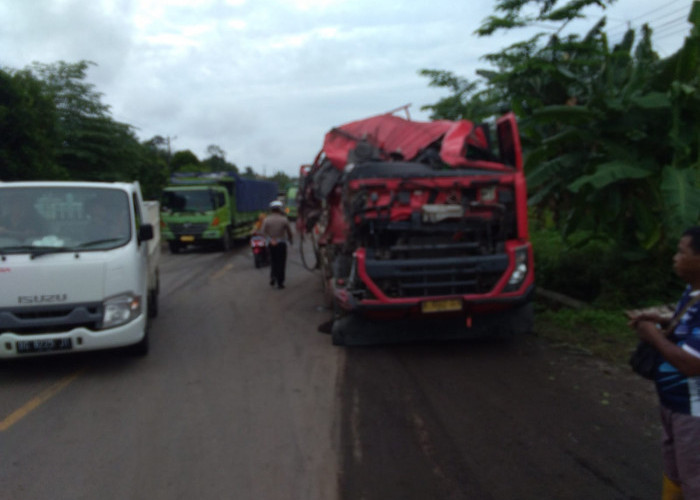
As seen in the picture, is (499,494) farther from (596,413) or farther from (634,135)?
(634,135)

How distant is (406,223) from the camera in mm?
7055

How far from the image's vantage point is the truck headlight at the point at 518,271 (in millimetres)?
6955

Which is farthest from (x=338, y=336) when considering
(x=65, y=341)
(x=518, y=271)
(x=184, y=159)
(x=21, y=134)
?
(x=184, y=159)

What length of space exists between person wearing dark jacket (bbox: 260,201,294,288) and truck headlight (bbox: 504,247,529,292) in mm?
6295

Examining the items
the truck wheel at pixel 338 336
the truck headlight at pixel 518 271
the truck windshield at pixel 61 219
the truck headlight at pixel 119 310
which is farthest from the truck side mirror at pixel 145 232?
the truck headlight at pixel 518 271

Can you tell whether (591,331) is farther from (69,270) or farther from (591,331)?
(69,270)

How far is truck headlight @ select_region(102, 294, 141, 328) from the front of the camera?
254 inches

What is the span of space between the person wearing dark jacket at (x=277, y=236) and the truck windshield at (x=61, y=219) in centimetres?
515

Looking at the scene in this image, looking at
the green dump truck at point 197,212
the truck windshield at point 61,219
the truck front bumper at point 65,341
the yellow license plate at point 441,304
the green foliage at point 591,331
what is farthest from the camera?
the green dump truck at point 197,212

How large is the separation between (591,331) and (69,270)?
20.5ft

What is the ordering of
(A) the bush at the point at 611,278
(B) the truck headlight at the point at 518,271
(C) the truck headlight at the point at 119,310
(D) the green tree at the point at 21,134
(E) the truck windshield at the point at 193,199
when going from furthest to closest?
(E) the truck windshield at the point at 193,199, (D) the green tree at the point at 21,134, (A) the bush at the point at 611,278, (B) the truck headlight at the point at 518,271, (C) the truck headlight at the point at 119,310

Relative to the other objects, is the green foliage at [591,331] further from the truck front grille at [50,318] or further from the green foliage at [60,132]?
the green foliage at [60,132]

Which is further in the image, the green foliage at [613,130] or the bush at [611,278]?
the bush at [611,278]

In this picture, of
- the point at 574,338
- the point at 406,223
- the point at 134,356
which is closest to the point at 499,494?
the point at 406,223
